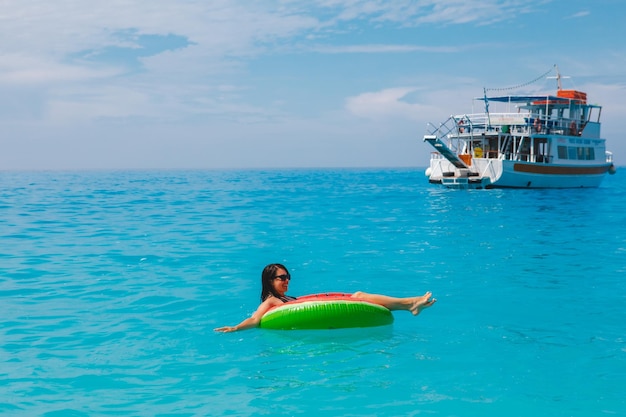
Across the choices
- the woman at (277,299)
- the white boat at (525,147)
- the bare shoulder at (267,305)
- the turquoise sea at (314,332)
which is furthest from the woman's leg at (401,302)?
the white boat at (525,147)

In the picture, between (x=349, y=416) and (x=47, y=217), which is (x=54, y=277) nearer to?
(x=349, y=416)

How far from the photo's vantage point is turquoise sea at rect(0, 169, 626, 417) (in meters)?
6.47

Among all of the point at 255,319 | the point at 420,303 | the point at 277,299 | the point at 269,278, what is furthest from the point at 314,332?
the point at 420,303

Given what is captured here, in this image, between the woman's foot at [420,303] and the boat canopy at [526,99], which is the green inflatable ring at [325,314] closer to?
the woman's foot at [420,303]

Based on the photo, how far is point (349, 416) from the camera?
602cm

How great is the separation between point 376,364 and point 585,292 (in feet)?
19.7

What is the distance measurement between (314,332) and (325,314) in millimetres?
334

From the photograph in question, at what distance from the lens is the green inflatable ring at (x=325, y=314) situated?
841 centimetres

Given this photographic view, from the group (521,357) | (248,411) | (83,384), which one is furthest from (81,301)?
(521,357)

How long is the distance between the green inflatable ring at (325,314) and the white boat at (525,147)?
33.8 m

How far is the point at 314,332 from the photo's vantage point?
8531 millimetres

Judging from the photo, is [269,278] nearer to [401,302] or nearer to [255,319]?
[255,319]

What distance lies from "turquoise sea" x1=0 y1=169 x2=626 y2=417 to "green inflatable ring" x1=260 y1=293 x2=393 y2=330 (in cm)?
14

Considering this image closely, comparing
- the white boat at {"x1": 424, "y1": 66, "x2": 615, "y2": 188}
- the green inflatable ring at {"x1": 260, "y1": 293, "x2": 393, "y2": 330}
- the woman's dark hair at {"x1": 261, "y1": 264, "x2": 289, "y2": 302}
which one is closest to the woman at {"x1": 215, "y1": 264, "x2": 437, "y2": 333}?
the woman's dark hair at {"x1": 261, "y1": 264, "x2": 289, "y2": 302}
